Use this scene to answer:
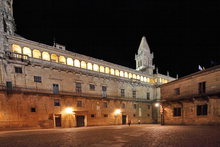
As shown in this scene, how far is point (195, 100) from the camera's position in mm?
16953

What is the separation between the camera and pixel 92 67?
27.8 meters

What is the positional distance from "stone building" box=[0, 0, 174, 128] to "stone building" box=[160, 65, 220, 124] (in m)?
11.9

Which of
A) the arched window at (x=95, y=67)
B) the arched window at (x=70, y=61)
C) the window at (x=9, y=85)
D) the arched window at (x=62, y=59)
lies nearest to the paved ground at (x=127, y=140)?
the window at (x=9, y=85)

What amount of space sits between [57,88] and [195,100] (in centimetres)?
2322

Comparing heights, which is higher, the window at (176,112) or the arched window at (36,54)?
the arched window at (36,54)

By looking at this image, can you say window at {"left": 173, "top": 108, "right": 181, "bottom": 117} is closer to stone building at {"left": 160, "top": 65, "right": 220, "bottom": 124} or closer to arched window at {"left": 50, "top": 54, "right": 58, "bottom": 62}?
stone building at {"left": 160, "top": 65, "right": 220, "bottom": 124}

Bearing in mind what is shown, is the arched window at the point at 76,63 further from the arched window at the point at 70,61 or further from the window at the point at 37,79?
the window at the point at 37,79

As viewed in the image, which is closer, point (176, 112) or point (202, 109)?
point (202, 109)

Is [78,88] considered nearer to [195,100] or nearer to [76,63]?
[76,63]

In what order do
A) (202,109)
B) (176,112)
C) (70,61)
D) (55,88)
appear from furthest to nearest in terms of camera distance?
1. (70,61)
2. (55,88)
3. (176,112)
4. (202,109)

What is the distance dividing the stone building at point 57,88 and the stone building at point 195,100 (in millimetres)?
11932

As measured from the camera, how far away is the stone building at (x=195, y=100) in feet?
48.9

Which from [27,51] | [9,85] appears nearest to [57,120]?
[9,85]

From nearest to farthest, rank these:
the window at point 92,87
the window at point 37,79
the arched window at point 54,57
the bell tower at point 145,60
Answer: the window at point 37,79
the arched window at point 54,57
the window at point 92,87
the bell tower at point 145,60
